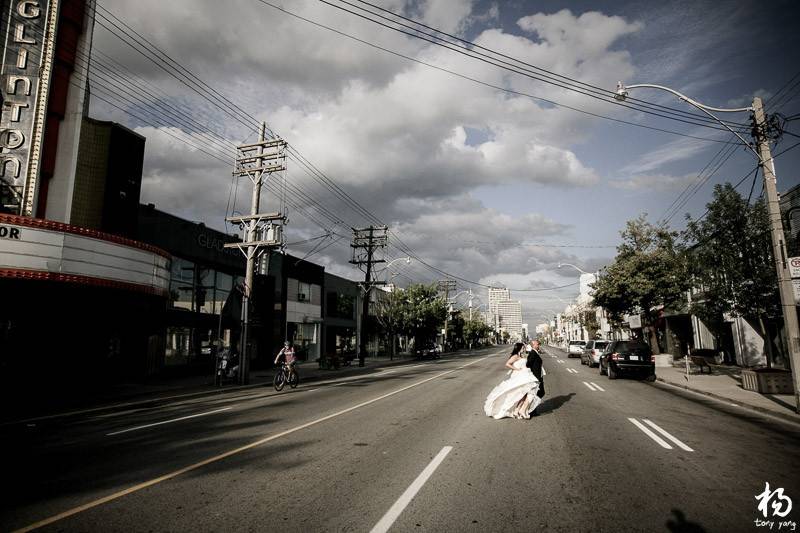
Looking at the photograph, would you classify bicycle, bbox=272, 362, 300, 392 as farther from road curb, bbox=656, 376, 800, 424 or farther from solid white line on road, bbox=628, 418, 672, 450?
road curb, bbox=656, 376, 800, 424

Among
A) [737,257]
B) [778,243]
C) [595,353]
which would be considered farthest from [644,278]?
[778,243]

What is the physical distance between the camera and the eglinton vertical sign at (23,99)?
16625 mm

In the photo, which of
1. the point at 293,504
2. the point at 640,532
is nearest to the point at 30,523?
the point at 293,504

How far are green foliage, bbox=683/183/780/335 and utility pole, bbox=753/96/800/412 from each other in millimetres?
4797

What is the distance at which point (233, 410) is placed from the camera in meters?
11.9

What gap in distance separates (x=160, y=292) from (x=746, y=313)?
2306 centimetres

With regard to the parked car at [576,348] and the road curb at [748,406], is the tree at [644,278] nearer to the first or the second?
the road curb at [748,406]

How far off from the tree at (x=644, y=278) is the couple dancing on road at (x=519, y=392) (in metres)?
20.5

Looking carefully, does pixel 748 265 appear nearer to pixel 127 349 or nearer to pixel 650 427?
pixel 650 427

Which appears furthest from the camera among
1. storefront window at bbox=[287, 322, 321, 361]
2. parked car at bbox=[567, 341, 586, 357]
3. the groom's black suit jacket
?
parked car at bbox=[567, 341, 586, 357]

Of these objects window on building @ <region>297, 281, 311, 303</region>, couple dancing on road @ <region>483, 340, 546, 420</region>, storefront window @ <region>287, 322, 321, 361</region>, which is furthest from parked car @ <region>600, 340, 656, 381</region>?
window on building @ <region>297, 281, 311, 303</region>

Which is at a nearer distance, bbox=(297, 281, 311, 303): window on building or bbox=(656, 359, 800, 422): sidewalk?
bbox=(656, 359, 800, 422): sidewalk

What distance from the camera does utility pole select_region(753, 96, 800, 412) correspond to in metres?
11.1

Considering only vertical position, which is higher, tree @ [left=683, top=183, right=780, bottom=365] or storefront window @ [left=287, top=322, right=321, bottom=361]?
tree @ [left=683, top=183, right=780, bottom=365]
